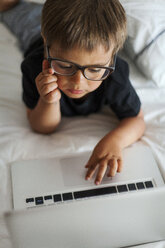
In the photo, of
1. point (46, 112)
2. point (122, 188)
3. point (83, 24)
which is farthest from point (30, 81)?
point (122, 188)

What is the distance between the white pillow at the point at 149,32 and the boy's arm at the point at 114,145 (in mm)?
183

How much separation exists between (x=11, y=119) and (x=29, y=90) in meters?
0.11

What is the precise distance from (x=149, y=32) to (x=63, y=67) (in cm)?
42

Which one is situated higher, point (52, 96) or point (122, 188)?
point (52, 96)

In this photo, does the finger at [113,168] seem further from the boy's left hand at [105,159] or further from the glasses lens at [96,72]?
the glasses lens at [96,72]

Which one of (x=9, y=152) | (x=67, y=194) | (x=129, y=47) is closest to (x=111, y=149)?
(x=67, y=194)

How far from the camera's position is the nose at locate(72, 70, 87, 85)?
637 millimetres

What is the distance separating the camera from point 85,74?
64 centimetres

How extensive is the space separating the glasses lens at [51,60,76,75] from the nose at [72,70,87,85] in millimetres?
11

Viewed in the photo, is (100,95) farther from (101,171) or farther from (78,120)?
(101,171)

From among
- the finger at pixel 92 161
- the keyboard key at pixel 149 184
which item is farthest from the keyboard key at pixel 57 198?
the keyboard key at pixel 149 184

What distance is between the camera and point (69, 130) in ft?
2.84

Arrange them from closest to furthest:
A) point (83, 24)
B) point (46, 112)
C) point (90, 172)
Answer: point (83, 24), point (90, 172), point (46, 112)

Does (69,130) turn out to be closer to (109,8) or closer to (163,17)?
(109,8)
